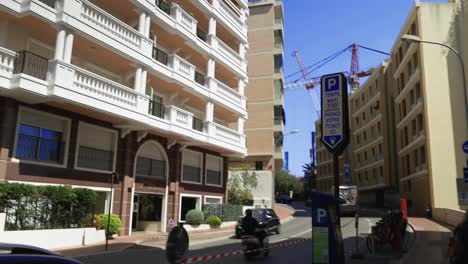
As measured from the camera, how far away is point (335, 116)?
8664 millimetres

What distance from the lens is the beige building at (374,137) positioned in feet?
195

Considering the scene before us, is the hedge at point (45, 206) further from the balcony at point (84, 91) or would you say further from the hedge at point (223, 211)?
the hedge at point (223, 211)

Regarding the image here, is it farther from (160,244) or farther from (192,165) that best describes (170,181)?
(160,244)

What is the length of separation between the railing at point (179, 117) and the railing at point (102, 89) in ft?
10.3

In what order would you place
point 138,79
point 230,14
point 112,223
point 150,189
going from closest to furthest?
point 112,223 → point 138,79 → point 150,189 → point 230,14

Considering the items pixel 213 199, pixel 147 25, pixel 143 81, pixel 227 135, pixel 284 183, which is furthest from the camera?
pixel 284 183

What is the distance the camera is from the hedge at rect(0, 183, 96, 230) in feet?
50.1

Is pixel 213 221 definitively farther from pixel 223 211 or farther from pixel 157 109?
pixel 157 109

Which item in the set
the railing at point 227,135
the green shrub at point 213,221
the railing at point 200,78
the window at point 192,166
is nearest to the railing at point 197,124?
the railing at point 227,135

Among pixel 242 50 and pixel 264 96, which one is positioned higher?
pixel 242 50

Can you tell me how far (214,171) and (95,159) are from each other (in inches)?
477

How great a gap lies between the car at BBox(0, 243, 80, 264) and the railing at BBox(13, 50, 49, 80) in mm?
14907

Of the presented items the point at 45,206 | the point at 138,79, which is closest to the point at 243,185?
the point at 138,79

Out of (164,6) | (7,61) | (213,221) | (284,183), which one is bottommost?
(213,221)
